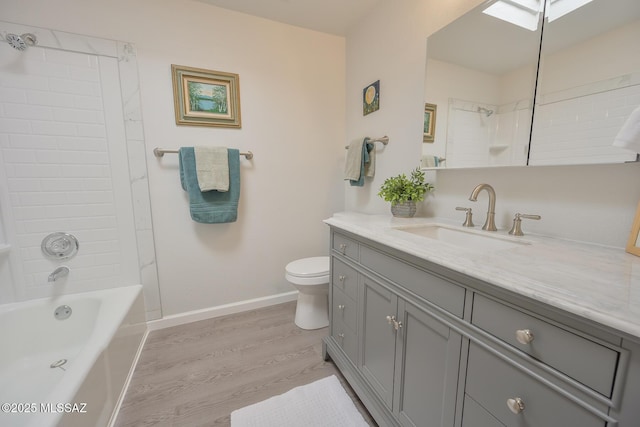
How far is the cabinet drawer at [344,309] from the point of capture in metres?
1.27

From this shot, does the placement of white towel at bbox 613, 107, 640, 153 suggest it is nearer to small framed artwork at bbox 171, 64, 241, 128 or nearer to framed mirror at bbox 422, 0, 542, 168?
framed mirror at bbox 422, 0, 542, 168

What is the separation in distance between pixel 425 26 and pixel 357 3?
65cm

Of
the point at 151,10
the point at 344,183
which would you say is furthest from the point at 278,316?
the point at 151,10

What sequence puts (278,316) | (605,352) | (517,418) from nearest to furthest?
(605,352), (517,418), (278,316)

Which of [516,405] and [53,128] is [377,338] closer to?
[516,405]

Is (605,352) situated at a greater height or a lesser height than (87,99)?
lesser

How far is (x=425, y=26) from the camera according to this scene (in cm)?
145

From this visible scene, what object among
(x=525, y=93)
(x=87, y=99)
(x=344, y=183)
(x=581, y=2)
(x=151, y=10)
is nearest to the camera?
(x=581, y=2)

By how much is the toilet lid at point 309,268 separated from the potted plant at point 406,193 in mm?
669

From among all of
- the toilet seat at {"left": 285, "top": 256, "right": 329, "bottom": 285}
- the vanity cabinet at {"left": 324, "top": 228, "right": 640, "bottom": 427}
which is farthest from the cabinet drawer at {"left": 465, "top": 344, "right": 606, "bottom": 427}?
the toilet seat at {"left": 285, "top": 256, "right": 329, "bottom": 285}

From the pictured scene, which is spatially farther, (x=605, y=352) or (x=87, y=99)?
(x=87, y=99)

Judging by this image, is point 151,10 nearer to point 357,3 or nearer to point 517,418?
point 357,3

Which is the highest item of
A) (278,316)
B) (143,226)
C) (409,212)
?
(409,212)

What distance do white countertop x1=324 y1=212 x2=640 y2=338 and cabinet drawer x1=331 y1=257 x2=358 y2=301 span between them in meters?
0.36
